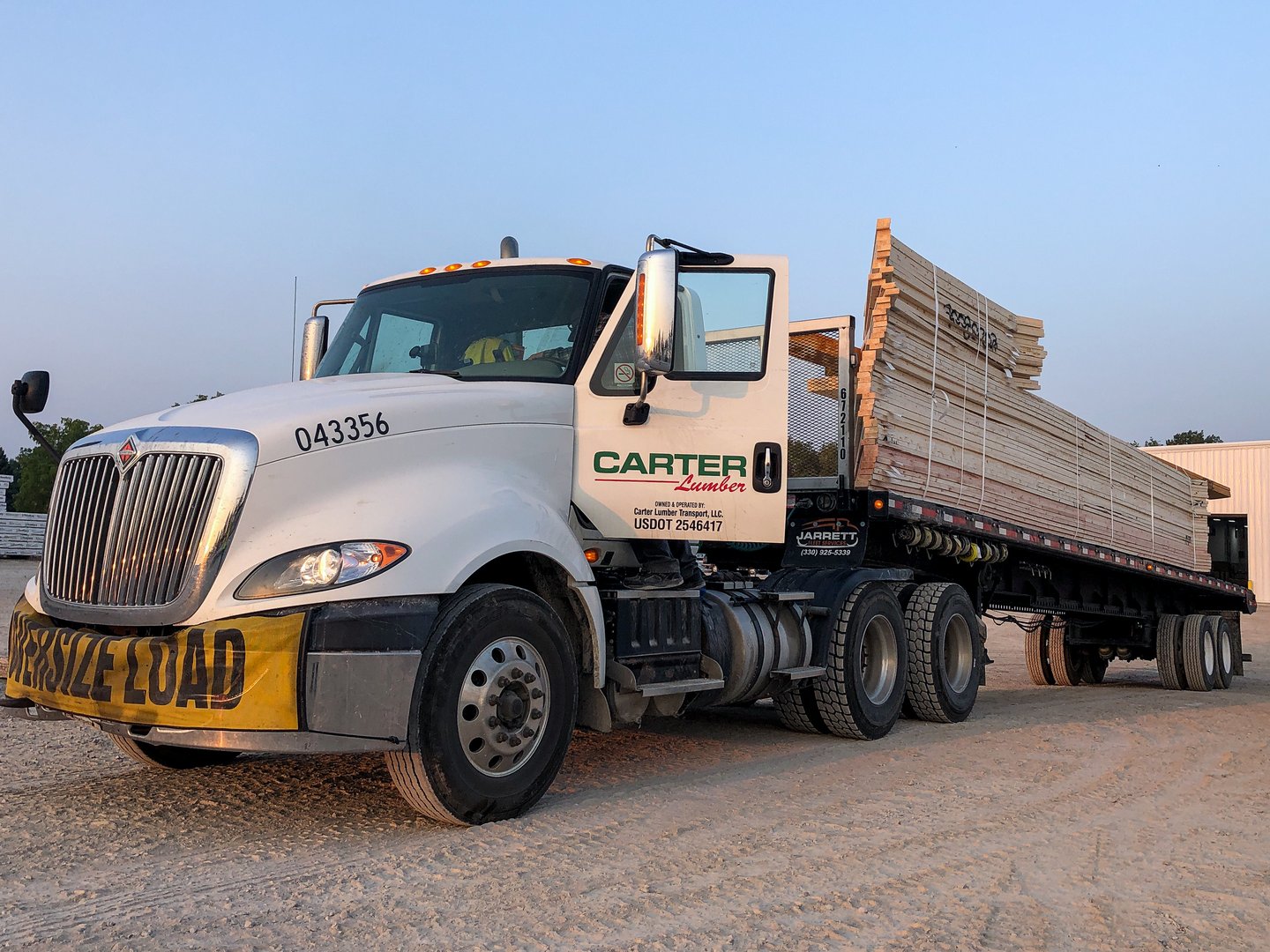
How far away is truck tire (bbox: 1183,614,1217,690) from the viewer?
1345 centimetres

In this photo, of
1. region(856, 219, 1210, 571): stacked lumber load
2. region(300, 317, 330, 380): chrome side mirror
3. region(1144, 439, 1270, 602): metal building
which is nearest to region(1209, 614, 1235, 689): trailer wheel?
region(856, 219, 1210, 571): stacked lumber load

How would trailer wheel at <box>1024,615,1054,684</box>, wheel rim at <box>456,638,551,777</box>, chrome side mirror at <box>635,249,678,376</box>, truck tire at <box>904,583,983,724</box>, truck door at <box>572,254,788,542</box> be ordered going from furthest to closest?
trailer wheel at <box>1024,615,1054,684</box> → truck tire at <box>904,583,983,724</box> → truck door at <box>572,254,788,542</box> → chrome side mirror at <box>635,249,678,376</box> → wheel rim at <box>456,638,551,777</box>

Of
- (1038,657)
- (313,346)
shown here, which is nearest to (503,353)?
(313,346)

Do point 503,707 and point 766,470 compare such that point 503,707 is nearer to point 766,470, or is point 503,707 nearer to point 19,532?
point 766,470

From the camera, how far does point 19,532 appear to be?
3344 centimetres

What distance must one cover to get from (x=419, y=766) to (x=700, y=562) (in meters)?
2.68

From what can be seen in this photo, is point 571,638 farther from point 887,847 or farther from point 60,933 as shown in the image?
point 60,933

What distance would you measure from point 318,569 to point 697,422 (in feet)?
7.76

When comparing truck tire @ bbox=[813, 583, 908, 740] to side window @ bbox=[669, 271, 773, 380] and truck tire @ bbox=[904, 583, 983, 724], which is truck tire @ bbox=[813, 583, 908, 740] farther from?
side window @ bbox=[669, 271, 773, 380]

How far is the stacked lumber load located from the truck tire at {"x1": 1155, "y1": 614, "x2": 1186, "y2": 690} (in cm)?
159

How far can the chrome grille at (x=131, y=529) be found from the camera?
4.57m

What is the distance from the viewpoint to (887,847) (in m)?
4.72

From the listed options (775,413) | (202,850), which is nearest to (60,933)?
(202,850)

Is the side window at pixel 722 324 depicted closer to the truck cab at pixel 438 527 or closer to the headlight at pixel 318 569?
the truck cab at pixel 438 527
